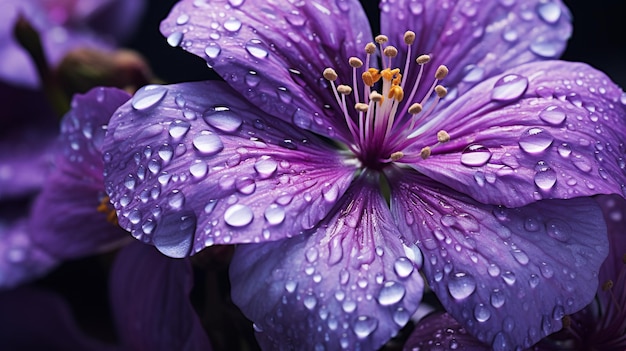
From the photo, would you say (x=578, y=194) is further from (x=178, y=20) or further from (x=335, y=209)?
(x=178, y=20)

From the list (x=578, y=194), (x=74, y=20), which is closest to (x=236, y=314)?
(x=578, y=194)

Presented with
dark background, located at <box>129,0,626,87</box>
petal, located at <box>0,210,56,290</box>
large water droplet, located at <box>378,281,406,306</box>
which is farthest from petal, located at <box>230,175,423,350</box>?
dark background, located at <box>129,0,626,87</box>

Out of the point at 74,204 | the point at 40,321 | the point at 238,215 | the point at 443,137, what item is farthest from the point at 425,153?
the point at 40,321

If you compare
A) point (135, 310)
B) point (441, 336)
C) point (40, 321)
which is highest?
point (441, 336)

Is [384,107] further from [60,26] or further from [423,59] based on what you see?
[60,26]

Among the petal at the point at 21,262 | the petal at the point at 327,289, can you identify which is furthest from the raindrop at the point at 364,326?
the petal at the point at 21,262

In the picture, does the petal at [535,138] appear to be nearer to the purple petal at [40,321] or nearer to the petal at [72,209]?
the petal at [72,209]

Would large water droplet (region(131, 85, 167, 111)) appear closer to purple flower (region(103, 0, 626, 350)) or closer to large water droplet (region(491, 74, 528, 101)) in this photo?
purple flower (region(103, 0, 626, 350))
